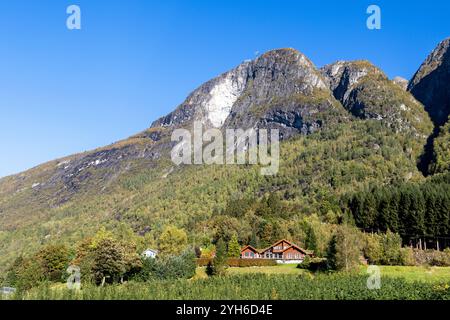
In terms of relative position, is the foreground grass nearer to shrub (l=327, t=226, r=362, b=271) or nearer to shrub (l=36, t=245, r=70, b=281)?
shrub (l=327, t=226, r=362, b=271)

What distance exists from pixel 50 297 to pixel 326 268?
4606 centimetres

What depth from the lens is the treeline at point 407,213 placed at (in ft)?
296

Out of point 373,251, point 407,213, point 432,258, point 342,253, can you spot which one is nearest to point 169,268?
point 342,253

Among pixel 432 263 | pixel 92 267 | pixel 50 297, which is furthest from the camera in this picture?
pixel 432 263

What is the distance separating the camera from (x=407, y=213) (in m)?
93.7

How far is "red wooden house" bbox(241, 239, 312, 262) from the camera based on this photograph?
290ft

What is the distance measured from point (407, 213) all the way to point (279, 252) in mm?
28409

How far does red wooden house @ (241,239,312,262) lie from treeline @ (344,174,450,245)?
2075 centimetres

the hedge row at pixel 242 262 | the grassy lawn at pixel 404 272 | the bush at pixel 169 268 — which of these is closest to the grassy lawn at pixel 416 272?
the grassy lawn at pixel 404 272

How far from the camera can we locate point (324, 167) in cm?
19138

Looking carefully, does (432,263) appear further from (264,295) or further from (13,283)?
(13,283)

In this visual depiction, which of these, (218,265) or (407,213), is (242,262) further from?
(407,213)

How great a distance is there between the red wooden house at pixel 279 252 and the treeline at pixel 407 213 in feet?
68.1

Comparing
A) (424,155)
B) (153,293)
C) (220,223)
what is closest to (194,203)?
(220,223)
